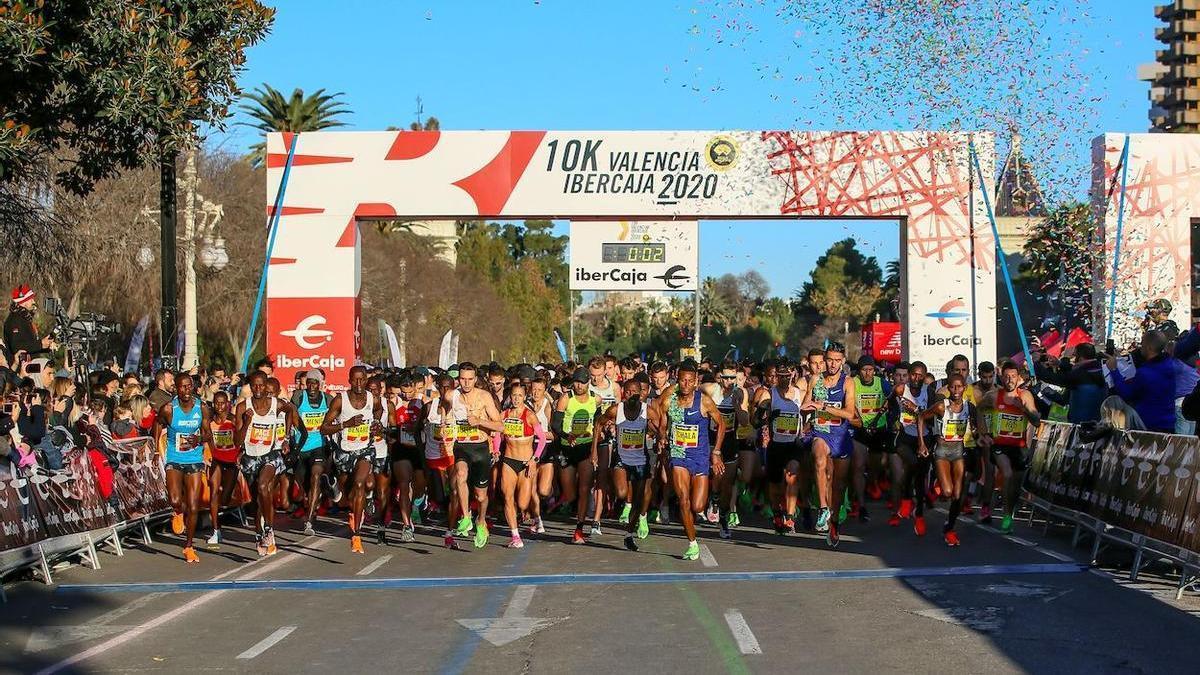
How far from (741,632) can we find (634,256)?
1655 cm

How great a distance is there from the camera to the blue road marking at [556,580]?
12641mm

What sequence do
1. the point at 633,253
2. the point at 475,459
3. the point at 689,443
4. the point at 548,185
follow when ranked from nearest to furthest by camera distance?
the point at 689,443
the point at 475,459
the point at 548,185
the point at 633,253

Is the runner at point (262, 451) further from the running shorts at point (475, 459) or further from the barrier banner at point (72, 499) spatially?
the running shorts at point (475, 459)

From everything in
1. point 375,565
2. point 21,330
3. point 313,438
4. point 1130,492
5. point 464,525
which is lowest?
point 375,565

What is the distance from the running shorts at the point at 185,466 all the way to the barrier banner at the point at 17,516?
194cm

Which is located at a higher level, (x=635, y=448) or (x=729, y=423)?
(x=729, y=423)

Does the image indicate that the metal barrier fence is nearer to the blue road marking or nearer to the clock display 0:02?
the blue road marking

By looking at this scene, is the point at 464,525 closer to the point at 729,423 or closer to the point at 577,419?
the point at 577,419

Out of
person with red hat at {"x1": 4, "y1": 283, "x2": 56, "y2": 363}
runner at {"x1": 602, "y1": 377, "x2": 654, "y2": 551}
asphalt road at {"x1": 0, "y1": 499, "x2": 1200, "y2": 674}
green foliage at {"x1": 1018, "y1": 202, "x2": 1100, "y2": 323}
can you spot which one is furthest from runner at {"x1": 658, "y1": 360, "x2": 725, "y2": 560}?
green foliage at {"x1": 1018, "y1": 202, "x2": 1100, "y2": 323}

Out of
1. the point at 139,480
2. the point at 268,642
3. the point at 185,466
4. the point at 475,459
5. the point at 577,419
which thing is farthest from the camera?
the point at 577,419

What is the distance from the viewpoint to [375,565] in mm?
14227

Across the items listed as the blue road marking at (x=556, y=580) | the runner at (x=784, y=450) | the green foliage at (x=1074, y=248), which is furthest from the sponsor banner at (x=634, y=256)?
the blue road marking at (x=556, y=580)

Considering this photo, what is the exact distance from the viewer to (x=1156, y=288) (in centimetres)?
2323

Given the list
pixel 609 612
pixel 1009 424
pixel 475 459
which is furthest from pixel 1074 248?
pixel 609 612
